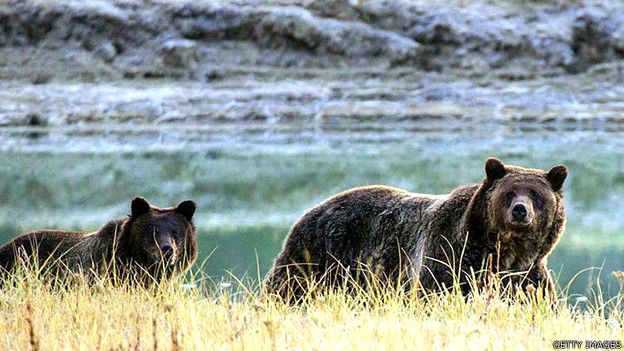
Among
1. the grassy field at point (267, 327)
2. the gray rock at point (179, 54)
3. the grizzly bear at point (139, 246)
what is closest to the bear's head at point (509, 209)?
the grassy field at point (267, 327)

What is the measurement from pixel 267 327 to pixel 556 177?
2608 mm

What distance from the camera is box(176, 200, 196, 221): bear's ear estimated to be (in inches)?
335

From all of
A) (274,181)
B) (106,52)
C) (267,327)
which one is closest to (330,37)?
(106,52)

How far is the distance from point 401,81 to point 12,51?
40.7 ft

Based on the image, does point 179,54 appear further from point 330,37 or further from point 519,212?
point 519,212

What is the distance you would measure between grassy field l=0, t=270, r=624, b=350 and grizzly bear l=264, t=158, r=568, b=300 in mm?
508

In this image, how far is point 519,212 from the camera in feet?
20.9

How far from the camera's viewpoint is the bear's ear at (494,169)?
6.76 meters

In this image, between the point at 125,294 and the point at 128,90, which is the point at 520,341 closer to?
the point at 125,294

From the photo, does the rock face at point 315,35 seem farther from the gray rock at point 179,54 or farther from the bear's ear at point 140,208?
the bear's ear at point 140,208

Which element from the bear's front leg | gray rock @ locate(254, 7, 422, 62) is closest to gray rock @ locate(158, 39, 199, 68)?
gray rock @ locate(254, 7, 422, 62)

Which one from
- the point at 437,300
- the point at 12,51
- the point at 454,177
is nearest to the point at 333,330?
the point at 437,300

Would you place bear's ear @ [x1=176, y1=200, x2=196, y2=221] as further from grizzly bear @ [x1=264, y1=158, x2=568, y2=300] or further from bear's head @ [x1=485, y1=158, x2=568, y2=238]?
bear's head @ [x1=485, y1=158, x2=568, y2=238]

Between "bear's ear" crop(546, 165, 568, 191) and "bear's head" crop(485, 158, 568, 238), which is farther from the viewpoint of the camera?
"bear's ear" crop(546, 165, 568, 191)
